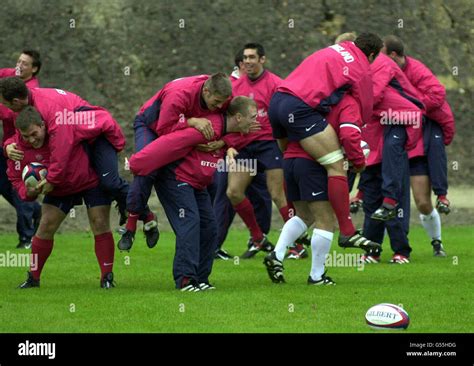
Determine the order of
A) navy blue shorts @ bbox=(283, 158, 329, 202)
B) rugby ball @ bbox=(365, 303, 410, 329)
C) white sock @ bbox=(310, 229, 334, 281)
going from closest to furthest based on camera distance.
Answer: rugby ball @ bbox=(365, 303, 410, 329) → navy blue shorts @ bbox=(283, 158, 329, 202) → white sock @ bbox=(310, 229, 334, 281)

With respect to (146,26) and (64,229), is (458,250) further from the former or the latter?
(146,26)

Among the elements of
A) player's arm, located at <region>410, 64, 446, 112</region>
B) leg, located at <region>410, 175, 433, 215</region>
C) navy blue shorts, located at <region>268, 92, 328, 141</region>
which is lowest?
leg, located at <region>410, 175, 433, 215</region>

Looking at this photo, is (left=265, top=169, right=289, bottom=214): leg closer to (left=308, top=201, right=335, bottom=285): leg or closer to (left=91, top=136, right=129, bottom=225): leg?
(left=308, top=201, right=335, bottom=285): leg

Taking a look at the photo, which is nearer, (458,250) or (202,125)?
(202,125)

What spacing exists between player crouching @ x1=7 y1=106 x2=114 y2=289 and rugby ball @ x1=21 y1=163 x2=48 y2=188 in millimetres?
52

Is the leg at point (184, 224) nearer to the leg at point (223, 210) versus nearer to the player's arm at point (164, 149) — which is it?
the player's arm at point (164, 149)

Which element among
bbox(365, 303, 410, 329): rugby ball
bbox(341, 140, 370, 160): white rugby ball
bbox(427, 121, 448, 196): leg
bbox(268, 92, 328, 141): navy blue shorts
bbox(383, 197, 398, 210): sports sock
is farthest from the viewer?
bbox(427, 121, 448, 196): leg

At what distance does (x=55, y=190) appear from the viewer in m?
12.1

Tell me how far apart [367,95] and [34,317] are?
378cm

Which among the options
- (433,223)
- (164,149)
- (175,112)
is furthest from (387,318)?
(433,223)

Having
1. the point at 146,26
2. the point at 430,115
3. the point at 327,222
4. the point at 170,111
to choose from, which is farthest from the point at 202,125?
the point at 146,26

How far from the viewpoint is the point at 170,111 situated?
11.8m

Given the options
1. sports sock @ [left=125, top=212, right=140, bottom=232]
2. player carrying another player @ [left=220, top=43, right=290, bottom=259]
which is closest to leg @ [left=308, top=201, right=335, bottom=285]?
sports sock @ [left=125, top=212, right=140, bottom=232]

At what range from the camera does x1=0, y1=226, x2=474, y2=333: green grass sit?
10.0 m
